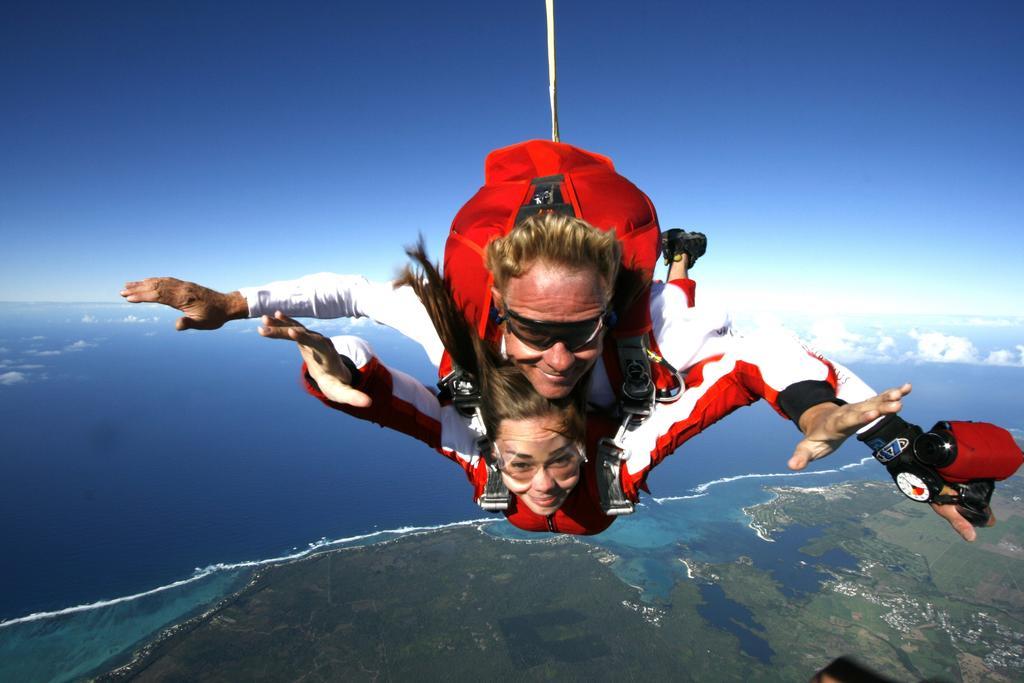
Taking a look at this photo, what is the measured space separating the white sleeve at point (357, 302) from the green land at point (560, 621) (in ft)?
109

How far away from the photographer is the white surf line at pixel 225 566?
30688 millimetres

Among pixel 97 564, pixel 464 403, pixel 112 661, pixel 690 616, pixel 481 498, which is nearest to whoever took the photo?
pixel 464 403

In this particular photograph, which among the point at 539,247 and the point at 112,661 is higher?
the point at 539,247

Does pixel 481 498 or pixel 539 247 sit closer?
pixel 539 247

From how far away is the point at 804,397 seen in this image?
5.72ft

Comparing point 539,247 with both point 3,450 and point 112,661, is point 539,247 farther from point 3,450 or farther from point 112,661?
point 3,450

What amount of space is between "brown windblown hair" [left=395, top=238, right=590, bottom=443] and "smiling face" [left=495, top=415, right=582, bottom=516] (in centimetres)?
5

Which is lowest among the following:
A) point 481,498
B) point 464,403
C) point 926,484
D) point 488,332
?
point 481,498

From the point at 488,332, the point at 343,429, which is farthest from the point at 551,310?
the point at 343,429

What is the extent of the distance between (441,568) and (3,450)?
6825 centimetres

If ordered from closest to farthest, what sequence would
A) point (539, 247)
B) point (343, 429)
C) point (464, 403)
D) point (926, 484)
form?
point (926, 484) < point (539, 247) < point (464, 403) < point (343, 429)

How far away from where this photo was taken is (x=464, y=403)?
8.09ft

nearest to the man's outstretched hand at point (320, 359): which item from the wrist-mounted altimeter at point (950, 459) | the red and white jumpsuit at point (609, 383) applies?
the red and white jumpsuit at point (609, 383)

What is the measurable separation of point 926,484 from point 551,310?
57.7 inches
